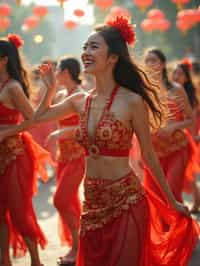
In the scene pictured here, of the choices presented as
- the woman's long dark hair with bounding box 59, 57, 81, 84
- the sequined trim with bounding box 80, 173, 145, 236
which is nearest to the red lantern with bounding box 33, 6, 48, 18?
the woman's long dark hair with bounding box 59, 57, 81, 84

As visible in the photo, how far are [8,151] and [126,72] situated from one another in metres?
1.67

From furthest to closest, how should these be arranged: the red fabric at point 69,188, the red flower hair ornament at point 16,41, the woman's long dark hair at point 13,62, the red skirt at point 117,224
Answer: the red fabric at point 69,188, the red flower hair ornament at point 16,41, the woman's long dark hair at point 13,62, the red skirt at point 117,224

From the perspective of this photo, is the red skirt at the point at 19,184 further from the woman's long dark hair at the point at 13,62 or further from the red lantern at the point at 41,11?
the red lantern at the point at 41,11

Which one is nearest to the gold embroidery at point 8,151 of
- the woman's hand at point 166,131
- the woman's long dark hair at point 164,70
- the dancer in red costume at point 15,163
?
the dancer in red costume at point 15,163

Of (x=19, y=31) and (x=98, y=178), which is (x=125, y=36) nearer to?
(x=98, y=178)

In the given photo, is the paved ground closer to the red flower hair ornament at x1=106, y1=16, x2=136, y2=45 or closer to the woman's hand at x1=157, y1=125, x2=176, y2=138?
the woman's hand at x1=157, y1=125, x2=176, y2=138

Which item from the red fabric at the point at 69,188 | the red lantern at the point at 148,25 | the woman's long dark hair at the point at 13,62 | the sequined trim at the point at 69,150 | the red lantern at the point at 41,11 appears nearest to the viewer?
the woman's long dark hair at the point at 13,62

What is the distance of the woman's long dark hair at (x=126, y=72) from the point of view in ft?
13.3

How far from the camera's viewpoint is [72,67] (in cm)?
657

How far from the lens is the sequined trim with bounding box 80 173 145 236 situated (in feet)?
12.9

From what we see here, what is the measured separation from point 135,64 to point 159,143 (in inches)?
101

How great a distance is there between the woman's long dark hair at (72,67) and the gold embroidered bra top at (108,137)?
2.53 m

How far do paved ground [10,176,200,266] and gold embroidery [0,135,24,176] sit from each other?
1.17 metres

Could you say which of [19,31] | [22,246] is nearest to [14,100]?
[22,246]
